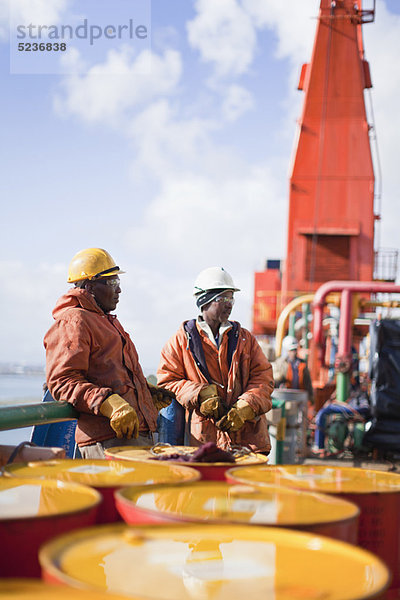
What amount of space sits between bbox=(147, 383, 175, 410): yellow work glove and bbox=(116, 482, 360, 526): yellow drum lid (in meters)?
2.43

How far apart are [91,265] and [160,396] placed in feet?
3.09

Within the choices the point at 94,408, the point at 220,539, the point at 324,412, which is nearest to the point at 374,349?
the point at 324,412

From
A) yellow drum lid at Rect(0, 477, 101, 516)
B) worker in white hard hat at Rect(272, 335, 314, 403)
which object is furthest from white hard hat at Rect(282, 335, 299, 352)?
yellow drum lid at Rect(0, 477, 101, 516)

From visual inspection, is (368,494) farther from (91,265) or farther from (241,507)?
(91,265)

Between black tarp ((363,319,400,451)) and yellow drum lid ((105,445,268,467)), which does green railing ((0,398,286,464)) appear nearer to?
yellow drum lid ((105,445,268,467))

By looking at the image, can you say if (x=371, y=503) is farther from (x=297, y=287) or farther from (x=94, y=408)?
(x=297, y=287)

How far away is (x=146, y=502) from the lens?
5.32ft

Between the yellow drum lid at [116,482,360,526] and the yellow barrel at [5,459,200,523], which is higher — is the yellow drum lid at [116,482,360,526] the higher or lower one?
the higher one

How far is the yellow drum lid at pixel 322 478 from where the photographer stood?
73.4 inches

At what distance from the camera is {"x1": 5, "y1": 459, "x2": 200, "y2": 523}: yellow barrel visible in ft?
5.62

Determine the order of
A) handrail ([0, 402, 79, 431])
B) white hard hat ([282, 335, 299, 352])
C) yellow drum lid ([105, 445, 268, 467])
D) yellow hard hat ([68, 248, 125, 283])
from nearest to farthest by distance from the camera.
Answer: yellow drum lid ([105, 445, 268, 467]) < handrail ([0, 402, 79, 431]) < yellow hard hat ([68, 248, 125, 283]) < white hard hat ([282, 335, 299, 352])

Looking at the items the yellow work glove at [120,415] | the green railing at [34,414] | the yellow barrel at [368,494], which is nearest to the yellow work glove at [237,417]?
the yellow work glove at [120,415]

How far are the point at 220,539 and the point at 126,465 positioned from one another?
870 millimetres

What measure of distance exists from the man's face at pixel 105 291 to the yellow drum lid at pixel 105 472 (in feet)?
6.31
